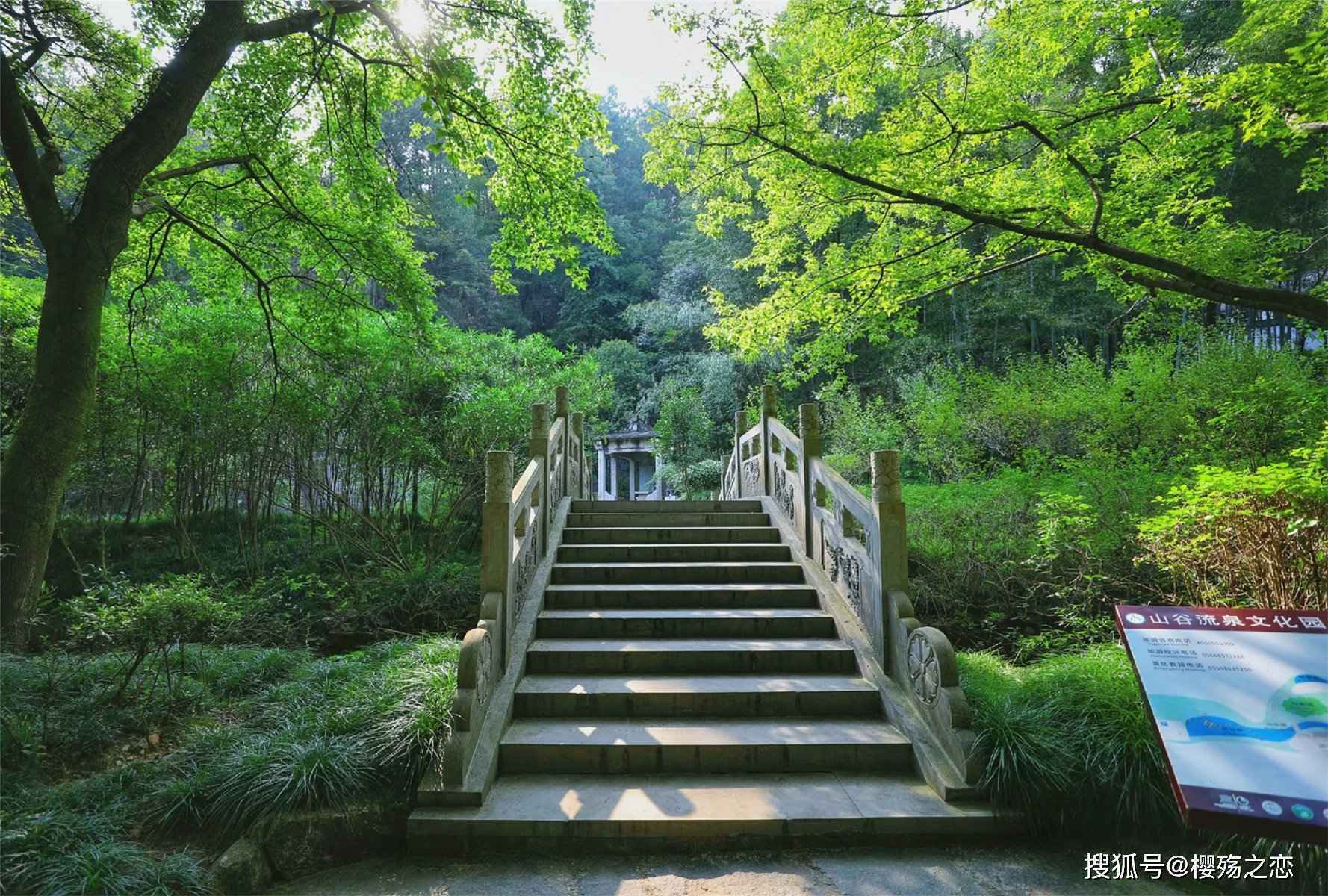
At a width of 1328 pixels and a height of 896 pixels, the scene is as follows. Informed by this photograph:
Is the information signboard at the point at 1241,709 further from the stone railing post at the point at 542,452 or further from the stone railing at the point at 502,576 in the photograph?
the stone railing post at the point at 542,452

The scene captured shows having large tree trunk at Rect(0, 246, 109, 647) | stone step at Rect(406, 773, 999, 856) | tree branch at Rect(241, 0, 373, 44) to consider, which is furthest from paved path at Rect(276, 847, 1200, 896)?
tree branch at Rect(241, 0, 373, 44)

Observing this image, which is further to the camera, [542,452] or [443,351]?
[443,351]

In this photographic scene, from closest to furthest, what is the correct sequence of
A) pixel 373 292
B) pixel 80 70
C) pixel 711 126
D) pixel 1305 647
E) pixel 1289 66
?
pixel 1305 647, pixel 1289 66, pixel 80 70, pixel 711 126, pixel 373 292

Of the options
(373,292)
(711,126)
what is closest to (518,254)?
(711,126)

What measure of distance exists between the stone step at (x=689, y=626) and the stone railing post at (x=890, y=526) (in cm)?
79

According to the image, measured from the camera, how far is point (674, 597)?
17.8ft

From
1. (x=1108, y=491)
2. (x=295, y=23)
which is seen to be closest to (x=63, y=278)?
(x=295, y=23)

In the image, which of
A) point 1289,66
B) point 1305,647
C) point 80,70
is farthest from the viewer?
point 80,70

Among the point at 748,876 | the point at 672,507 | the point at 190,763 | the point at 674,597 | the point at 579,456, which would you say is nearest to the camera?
the point at 748,876

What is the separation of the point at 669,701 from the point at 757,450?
4.62m

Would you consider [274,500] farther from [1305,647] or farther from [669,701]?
[1305,647]

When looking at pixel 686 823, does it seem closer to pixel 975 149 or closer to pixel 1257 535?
pixel 1257 535

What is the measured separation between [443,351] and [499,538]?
5624 mm

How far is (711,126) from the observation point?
6.20 meters
